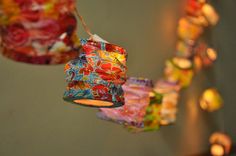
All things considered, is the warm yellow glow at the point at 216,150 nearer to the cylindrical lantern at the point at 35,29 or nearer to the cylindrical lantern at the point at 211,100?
the cylindrical lantern at the point at 211,100

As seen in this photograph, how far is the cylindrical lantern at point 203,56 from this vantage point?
12.3ft

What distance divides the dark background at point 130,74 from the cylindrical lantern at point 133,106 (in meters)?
0.42

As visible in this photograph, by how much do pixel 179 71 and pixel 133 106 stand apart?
1.70m

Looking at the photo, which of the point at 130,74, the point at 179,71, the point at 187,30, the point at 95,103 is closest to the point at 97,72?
the point at 95,103

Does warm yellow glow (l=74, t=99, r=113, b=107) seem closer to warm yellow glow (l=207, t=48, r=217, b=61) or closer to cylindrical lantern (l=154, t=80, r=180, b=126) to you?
cylindrical lantern (l=154, t=80, r=180, b=126)

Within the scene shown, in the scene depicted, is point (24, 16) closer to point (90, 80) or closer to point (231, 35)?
point (90, 80)

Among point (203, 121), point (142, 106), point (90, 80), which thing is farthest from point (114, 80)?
point (203, 121)

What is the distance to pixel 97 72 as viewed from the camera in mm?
1269

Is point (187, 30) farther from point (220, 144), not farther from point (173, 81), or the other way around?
point (220, 144)

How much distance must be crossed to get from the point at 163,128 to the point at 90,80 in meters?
1.98

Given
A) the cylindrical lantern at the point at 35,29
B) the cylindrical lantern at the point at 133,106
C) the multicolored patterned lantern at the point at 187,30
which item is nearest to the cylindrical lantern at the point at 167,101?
the multicolored patterned lantern at the point at 187,30

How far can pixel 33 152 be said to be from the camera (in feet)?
7.00

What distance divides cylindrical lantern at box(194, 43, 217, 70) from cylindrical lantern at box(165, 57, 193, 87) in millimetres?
173

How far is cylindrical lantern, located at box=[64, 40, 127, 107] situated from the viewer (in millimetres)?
1268
